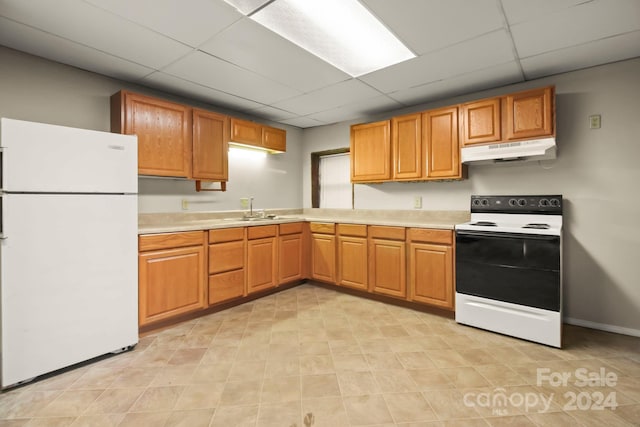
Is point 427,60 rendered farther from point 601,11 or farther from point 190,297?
point 190,297

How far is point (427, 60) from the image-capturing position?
258cm

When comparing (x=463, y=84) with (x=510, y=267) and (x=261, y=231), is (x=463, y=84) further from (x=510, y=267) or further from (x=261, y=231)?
(x=261, y=231)

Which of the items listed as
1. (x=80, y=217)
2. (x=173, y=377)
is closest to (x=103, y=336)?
→ (x=173, y=377)

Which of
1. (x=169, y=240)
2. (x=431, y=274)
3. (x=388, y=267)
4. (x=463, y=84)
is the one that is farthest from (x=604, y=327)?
(x=169, y=240)

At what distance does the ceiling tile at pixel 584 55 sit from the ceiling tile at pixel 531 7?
67 centimetres

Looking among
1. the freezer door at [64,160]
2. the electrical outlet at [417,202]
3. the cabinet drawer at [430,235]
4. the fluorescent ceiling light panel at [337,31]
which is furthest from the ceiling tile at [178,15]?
the electrical outlet at [417,202]

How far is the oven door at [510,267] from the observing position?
7.91ft

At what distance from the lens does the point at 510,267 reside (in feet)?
8.48

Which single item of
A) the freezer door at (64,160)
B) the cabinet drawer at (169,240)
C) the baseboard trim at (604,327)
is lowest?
the baseboard trim at (604,327)

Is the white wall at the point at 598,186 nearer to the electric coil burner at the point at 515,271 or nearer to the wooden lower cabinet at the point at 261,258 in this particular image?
the electric coil burner at the point at 515,271

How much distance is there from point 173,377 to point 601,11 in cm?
361

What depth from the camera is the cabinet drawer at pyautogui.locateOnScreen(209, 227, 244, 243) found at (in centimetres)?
312

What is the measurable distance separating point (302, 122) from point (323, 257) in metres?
2.03

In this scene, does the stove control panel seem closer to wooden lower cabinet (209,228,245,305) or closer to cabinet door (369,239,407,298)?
cabinet door (369,239,407,298)
